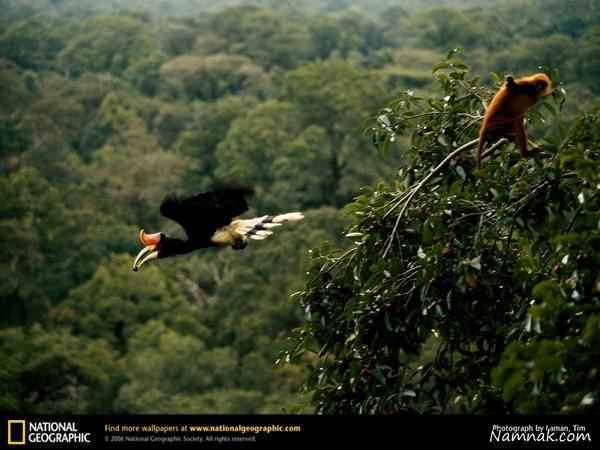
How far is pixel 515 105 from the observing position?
4453 mm

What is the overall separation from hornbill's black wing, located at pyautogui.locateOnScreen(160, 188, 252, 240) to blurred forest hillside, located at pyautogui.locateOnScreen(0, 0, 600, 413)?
10482 mm

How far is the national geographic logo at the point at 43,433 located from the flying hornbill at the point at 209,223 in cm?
81

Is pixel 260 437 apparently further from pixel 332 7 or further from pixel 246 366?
pixel 332 7

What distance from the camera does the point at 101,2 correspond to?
2621 inches

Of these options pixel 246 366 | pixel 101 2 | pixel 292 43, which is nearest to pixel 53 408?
pixel 246 366

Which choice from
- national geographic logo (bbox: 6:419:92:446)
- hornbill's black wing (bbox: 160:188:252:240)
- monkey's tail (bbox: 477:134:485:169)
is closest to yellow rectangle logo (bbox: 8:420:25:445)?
national geographic logo (bbox: 6:419:92:446)

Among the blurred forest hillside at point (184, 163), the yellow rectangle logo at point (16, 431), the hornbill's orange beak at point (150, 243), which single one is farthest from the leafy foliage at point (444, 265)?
the blurred forest hillside at point (184, 163)

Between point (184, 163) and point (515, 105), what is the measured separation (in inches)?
1241

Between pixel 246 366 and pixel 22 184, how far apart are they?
11.0 metres

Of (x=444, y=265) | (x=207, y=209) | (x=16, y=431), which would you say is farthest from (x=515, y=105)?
(x=16, y=431)

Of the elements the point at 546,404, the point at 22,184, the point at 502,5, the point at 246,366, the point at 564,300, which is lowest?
the point at 246,366

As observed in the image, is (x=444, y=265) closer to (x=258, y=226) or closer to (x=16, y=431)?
(x=258, y=226)

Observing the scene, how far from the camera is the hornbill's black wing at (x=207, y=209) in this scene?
4563 millimetres

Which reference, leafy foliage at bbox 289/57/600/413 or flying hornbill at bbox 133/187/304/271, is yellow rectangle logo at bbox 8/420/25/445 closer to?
flying hornbill at bbox 133/187/304/271
